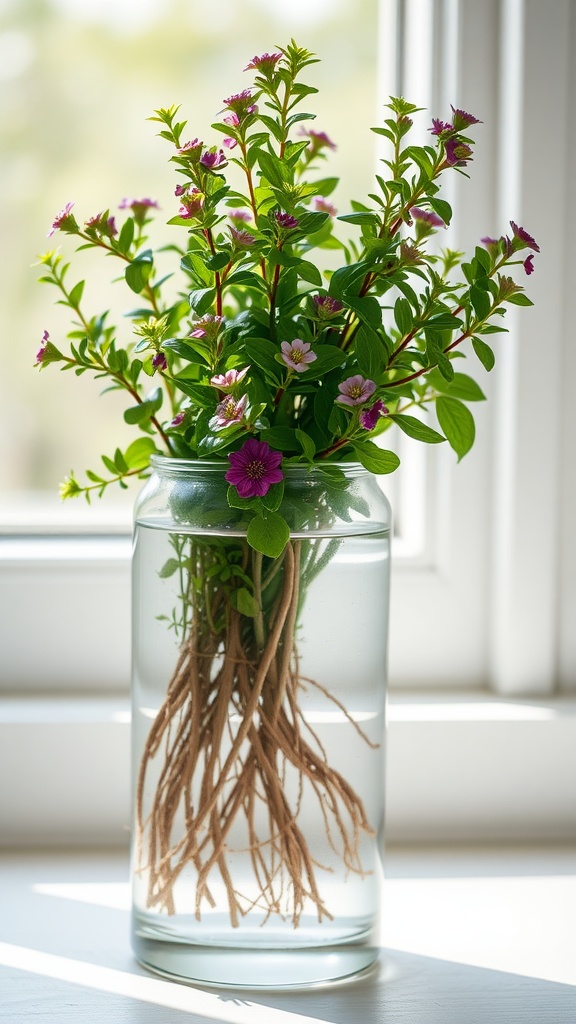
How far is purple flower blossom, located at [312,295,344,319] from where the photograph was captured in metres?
0.58

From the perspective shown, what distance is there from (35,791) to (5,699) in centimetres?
11

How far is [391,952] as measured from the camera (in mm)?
699

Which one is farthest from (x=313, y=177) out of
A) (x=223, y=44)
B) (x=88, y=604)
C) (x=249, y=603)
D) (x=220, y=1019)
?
(x=220, y=1019)

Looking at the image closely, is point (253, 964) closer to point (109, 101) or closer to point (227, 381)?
point (227, 381)

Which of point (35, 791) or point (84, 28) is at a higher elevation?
point (84, 28)

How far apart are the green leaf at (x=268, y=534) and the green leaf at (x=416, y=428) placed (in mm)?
82

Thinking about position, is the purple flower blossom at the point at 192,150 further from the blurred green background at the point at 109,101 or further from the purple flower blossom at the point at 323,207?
the blurred green background at the point at 109,101

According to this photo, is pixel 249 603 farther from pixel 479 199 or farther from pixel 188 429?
pixel 479 199

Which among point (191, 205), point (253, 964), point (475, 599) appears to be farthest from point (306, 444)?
point (475, 599)

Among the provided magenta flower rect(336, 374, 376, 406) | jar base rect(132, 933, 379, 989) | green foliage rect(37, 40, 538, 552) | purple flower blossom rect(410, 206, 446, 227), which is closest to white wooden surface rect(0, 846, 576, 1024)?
jar base rect(132, 933, 379, 989)

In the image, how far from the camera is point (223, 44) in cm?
98

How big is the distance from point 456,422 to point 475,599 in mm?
339

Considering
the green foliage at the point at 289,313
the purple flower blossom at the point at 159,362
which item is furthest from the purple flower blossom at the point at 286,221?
the purple flower blossom at the point at 159,362

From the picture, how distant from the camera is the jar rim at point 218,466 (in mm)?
604
